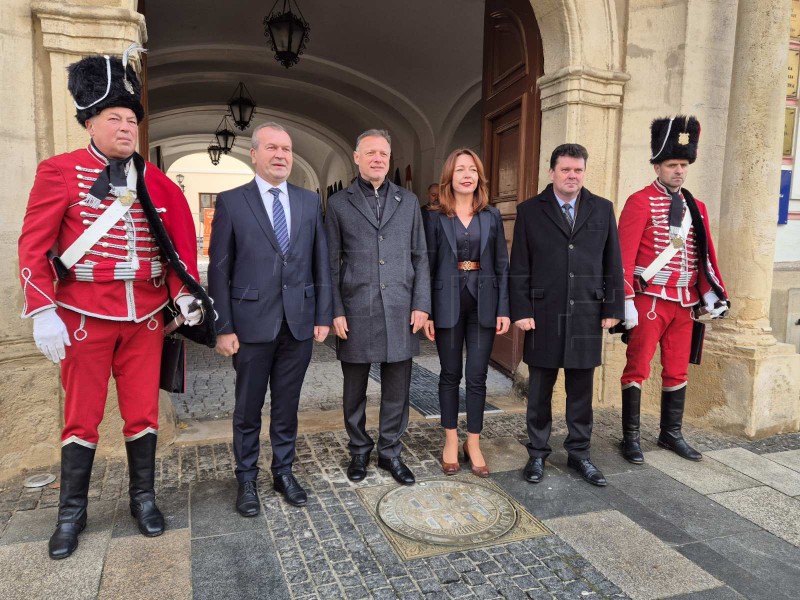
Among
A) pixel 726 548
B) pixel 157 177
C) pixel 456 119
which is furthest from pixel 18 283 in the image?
pixel 456 119

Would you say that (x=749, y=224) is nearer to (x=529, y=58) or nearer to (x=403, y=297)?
(x=529, y=58)

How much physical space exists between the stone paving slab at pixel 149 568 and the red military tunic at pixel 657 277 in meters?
2.82

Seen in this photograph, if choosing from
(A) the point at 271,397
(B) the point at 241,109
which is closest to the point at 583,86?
(A) the point at 271,397

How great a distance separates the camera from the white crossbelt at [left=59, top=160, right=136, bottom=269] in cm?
259

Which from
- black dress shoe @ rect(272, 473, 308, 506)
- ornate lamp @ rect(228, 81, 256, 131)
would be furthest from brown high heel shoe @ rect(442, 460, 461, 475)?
ornate lamp @ rect(228, 81, 256, 131)

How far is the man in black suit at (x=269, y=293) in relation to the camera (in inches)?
118

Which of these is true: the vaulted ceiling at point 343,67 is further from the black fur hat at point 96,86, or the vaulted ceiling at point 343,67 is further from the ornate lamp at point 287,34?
the black fur hat at point 96,86

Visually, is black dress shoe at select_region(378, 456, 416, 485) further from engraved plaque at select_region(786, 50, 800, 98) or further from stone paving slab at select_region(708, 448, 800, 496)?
engraved plaque at select_region(786, 50, 800, 98)

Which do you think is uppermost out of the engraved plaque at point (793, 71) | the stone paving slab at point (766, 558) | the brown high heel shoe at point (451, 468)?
the engraved plaque at point (793, 71)

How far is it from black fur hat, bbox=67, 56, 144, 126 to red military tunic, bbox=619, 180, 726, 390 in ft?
9.54

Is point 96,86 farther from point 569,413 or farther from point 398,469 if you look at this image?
point 569,413

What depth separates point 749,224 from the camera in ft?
15.0

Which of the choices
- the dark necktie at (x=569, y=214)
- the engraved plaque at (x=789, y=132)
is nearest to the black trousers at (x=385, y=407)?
the dark necktie at (x=569, y=214)

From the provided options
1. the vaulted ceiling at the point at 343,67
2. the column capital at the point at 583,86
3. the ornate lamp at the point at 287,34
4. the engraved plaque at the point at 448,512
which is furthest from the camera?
the vaulted ceiling at the point at 343,67
